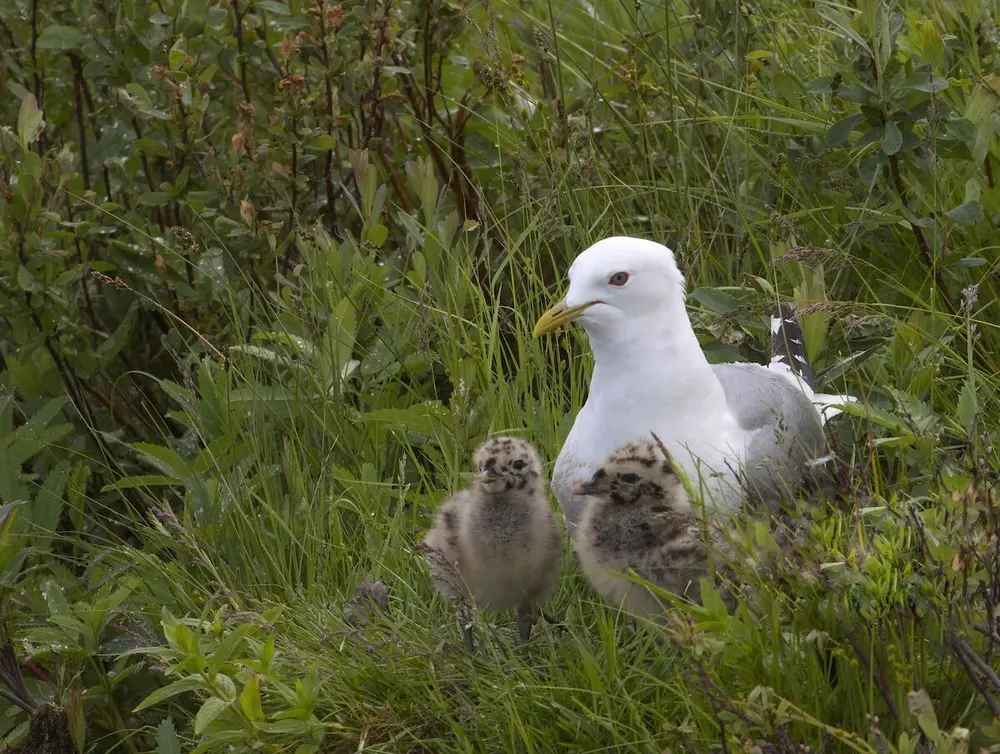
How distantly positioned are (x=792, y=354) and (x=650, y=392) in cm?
69

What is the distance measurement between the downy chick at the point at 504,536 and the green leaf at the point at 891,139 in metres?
1.49

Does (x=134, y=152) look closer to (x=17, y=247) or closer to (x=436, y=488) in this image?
(x=17, y=247)

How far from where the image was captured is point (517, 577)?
11.3 feet

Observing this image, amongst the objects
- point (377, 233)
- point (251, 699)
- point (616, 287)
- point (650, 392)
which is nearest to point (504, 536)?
point (650, 392)

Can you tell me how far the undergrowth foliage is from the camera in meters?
2.79

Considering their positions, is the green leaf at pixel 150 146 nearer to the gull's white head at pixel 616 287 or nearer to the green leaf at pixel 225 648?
the gull's white head at pixel 616 287

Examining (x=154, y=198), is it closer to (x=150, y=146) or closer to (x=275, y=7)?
(x=150, y=146)

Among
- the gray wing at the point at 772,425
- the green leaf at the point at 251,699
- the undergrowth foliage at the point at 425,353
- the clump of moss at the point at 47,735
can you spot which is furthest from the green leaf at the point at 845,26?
the clump of moss at the point at 47,735

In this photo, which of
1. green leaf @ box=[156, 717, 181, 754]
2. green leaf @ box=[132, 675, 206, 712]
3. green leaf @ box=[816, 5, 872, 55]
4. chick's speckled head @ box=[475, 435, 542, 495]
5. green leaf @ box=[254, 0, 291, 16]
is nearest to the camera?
green leaf @ box=[132, 675, 206, 712]

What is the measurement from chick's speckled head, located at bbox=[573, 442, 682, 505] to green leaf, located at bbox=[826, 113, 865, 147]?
155cm

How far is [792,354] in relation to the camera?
4090mm

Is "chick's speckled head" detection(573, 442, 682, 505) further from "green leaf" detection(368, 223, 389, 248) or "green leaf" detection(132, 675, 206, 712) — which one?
"green leaf" detection(368, 223, 389, 248)

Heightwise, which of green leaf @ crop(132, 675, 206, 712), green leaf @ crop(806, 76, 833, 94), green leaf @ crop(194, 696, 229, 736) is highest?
green leaf @ crop(806, 76, 833, 94)

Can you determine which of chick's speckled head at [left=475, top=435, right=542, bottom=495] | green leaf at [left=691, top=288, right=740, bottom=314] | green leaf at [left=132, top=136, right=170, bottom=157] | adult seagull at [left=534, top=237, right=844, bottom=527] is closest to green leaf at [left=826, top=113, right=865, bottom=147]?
green leaf at [left=691, top=288, right=740, bottom=314]
